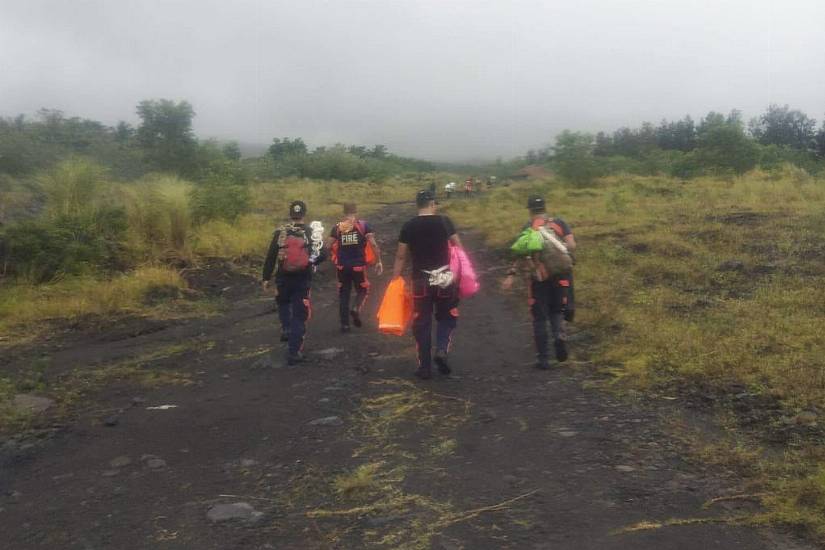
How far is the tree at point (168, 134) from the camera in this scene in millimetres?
27688

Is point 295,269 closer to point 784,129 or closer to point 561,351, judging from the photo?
point 561,351

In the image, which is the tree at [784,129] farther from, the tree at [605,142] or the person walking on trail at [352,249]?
the person walking on trail at [352,249]

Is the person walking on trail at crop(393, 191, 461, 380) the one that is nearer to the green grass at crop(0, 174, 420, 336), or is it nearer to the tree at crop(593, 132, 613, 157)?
the green grass at crop(0, 174, 420, 336)

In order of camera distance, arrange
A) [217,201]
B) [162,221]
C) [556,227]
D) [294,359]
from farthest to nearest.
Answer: [217,201], [162,221], [294,359], [556,227]

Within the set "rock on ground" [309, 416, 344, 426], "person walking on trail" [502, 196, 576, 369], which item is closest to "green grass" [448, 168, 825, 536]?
"person walking on trail" [502, 196, 576, 369]

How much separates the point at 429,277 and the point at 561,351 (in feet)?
5.08

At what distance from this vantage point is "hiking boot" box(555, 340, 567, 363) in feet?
23.4

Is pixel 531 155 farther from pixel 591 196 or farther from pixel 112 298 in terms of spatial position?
pixel 112 298

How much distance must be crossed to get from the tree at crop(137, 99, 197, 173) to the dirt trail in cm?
2199

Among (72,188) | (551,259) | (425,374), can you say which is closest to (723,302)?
(551,259)

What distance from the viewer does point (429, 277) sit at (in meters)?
6.86

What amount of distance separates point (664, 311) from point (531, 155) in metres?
69.4

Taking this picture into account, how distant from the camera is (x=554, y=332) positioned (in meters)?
7.23

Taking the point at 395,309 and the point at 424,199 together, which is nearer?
the point at 424,199
